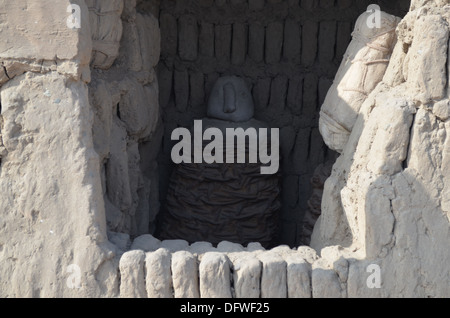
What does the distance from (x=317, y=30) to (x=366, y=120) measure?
2.48m

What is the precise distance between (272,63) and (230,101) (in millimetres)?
633

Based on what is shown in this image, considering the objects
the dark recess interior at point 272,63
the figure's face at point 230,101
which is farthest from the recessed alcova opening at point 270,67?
the figure's face at point 230,101

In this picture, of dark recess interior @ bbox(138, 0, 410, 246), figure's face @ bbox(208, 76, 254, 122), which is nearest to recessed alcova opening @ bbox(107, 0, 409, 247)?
dark recess interior @ bbox(138, 0, 410, 246)

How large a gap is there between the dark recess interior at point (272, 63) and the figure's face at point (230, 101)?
0.75ft

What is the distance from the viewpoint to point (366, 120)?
3.96 metres

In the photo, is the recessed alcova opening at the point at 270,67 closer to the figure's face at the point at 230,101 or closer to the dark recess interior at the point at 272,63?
the dark recess interior at the point at 272,63

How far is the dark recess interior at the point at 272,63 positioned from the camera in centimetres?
622

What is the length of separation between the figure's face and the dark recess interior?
0.23 m

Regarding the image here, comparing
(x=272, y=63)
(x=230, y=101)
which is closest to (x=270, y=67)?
(x=272, y=63)

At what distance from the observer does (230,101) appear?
6113 millimetres

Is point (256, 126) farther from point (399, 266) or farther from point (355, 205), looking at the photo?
point (399, 266)

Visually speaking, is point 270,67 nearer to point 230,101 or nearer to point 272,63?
point 272,63

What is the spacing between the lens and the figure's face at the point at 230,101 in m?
6.13

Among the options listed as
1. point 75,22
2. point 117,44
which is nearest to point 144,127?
point 117,44
